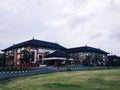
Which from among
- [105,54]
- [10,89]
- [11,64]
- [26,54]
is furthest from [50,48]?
[10,89]

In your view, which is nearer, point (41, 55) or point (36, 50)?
point (36, 50)

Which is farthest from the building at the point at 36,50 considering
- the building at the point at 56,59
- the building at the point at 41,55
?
the building at the point at 56,59

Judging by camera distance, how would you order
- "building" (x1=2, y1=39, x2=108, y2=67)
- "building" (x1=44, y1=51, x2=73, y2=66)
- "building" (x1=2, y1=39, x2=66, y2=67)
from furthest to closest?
1. "building" (x1=2, y1=39, x2=66, y2=67)
2. "building" (x1=2, y1=39, x2=108, y2=67)
3. "building" (x1=44, y1=51, x2=73, y2=66)

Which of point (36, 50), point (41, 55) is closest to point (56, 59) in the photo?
point (41, 55)

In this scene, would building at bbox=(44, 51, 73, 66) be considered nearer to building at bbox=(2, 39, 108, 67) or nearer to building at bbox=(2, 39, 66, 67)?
building at bbox=(2, 39, 108, 67)

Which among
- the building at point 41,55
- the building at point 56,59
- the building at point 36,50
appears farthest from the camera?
the building at point 36,50

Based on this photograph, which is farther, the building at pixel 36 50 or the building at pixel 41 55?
the building at pixel 36 50

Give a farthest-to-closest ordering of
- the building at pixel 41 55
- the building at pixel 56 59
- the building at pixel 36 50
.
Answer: the building at pixel 36 50, the building at pixel 41 55, the building at pixel 56 59

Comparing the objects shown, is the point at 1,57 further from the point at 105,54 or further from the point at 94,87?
the point at 105,54

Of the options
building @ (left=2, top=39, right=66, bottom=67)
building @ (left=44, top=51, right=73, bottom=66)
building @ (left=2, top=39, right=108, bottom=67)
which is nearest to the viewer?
building @ (left=44, top=51, right=73, bottom=66)

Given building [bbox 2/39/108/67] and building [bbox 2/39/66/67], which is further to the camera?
building [bbox 2/39/66/67]

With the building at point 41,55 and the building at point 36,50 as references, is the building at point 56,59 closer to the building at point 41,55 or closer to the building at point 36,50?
the building at point 41,55

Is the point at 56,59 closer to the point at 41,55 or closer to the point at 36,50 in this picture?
the point at 41,55

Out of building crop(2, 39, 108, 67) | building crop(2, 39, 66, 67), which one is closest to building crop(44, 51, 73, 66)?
building crop(2, 39, 108, 67)
